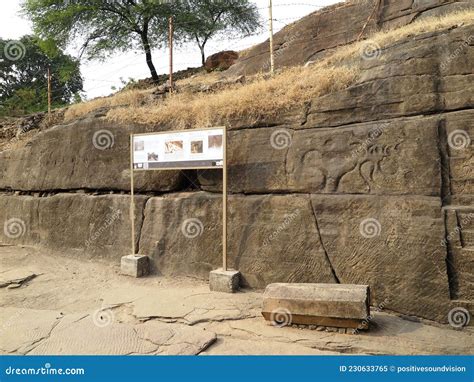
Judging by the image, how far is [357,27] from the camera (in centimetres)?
1096

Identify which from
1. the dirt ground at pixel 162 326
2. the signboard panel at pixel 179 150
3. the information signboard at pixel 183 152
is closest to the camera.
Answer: the dirt ground at pixel 162 326

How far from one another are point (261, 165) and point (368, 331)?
2.93 m

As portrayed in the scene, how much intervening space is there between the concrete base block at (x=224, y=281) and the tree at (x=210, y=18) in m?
15.4

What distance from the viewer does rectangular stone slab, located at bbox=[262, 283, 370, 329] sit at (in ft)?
13.9

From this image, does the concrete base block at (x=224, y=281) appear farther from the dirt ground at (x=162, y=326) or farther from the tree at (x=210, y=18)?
the tree at (x=210, y=18)

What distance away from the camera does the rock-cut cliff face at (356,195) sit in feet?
15.8

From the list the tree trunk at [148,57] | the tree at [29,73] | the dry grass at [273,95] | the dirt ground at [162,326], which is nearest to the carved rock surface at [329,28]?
the dry grass at [273,95]

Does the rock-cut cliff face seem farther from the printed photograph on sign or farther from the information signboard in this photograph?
the printed photograph on sign

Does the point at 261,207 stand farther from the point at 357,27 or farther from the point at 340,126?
the point at 357,27

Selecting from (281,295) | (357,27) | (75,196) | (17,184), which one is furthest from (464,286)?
(17,184)

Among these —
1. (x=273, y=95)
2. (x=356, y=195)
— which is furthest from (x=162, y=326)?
(x=273, y=95)

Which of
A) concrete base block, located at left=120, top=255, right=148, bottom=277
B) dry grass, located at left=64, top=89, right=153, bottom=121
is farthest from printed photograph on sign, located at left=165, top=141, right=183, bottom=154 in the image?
dry grass, located at left=64, top=89, right=153, bottom=121

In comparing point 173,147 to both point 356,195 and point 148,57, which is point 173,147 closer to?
point 356,195

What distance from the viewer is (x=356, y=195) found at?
538cm
